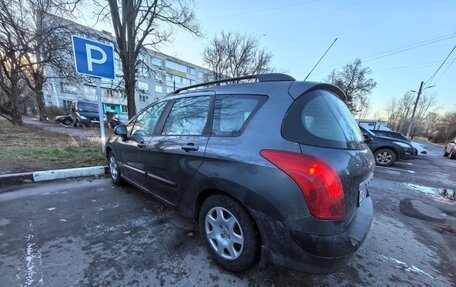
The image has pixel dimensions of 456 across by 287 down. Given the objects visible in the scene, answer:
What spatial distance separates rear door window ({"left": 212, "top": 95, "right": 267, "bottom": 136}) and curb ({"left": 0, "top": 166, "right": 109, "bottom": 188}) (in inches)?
159

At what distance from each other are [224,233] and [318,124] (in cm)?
130

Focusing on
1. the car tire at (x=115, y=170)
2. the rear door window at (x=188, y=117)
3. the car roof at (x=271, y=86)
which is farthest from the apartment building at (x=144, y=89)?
the car roof at (x=271, y=86)

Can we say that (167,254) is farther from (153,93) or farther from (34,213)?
(153,93)

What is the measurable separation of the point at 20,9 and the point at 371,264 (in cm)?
1695

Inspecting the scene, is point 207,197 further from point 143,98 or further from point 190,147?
point 143,98

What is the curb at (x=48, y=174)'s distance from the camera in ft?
12.8

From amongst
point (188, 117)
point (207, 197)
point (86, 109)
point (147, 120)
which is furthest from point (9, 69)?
point (207, 197)

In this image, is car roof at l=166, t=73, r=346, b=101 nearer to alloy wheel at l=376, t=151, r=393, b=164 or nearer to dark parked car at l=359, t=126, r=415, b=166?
dark parked car at l=359, t=126, r=415, b=166

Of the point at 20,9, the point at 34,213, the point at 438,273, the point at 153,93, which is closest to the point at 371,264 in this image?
the point at 438,273

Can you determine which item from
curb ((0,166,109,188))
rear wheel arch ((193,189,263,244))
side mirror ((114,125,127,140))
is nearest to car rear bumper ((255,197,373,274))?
rear wheel arch ((193,189,263,244))

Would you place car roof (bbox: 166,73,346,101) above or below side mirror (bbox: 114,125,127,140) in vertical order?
above

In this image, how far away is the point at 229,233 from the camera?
6.14 feet

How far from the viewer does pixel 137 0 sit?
323 inches

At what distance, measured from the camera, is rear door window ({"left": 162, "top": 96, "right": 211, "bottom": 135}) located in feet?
7.39
